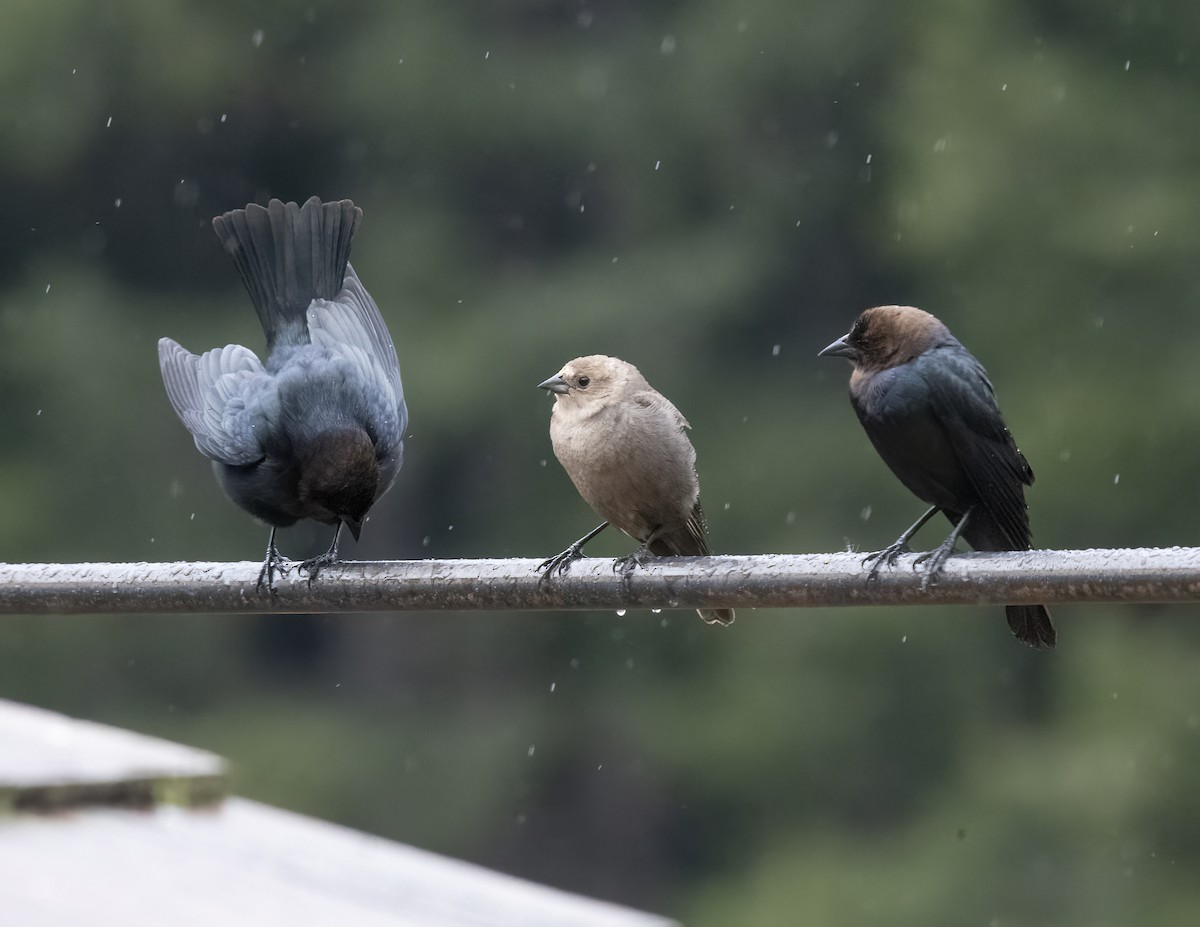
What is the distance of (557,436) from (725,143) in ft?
26.8

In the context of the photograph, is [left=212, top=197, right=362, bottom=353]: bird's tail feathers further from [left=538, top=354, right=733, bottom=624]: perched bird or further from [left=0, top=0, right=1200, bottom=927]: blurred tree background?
[left=0, top=0, right=1200, bottom=927]: blurred tree background

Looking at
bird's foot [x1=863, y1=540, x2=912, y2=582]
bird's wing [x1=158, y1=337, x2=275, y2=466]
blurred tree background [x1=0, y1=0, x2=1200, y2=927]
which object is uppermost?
blurred tree background [x1=0, y1=0, x2=1200, y2=927]

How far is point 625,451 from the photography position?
338 cm

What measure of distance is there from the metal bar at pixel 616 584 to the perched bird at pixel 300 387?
3.11ft

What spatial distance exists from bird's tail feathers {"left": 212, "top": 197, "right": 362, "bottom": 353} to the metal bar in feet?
5.23

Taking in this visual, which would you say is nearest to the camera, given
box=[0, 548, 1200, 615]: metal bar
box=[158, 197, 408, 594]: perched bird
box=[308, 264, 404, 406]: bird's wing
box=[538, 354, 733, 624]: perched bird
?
box=[0, 548, 1200, 615]: metal bar

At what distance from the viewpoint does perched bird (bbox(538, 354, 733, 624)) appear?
3383mm

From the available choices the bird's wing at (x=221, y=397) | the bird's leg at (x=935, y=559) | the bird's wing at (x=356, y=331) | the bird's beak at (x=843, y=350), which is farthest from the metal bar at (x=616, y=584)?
the bird's wing at (x=356, y=331)

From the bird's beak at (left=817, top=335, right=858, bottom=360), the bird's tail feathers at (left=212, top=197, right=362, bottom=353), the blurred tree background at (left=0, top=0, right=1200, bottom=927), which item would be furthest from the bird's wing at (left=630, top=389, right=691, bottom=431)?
the blurred tree background at (left=0, top=0, right=1200, bottom=927)

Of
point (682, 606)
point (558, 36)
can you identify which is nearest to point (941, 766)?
point (558, 36)

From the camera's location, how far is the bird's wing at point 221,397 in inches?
147

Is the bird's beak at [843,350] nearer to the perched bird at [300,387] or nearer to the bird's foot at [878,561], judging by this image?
the bird's foot at [878,561]

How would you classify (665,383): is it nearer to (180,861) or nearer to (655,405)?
(655,405)

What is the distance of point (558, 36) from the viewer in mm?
12258
